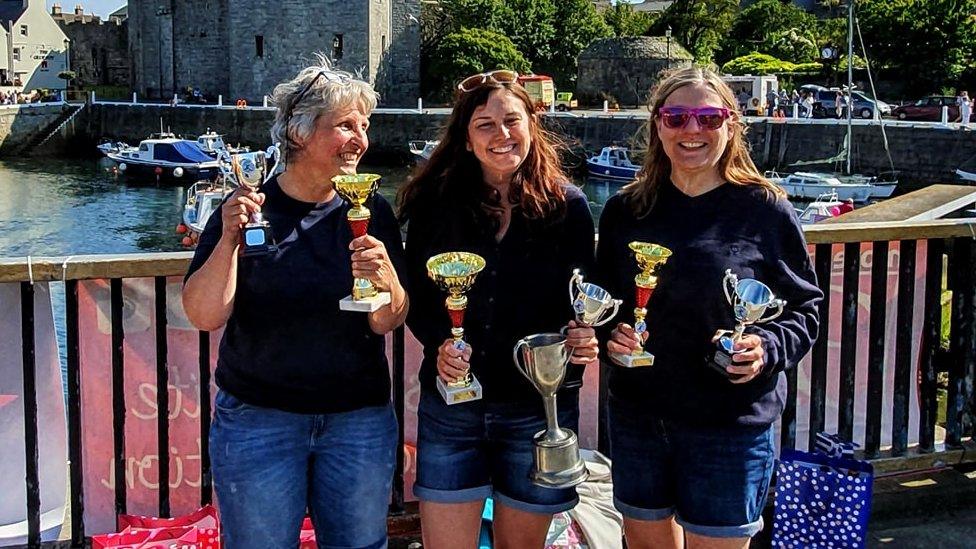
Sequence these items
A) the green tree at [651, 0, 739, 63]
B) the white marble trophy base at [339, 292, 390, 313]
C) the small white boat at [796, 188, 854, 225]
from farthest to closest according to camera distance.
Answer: the green tree at [651, 0, 739, 63]
the small white boat at [796, 188, 854, 225]
the white marble trophy base at [339, 292, 390, 313]

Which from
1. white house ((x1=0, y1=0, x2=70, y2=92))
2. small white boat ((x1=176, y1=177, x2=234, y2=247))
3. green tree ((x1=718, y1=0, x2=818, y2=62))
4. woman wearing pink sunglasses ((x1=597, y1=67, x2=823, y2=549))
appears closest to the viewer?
woman wearing pink sunglasses ((x1=597, y1=67, x2=823, y2=549))

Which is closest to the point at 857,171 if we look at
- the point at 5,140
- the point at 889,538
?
the point at 889,538

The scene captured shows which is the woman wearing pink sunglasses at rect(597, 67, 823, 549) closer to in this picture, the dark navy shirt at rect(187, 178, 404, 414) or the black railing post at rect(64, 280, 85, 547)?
the dark navy shirt at rect(187, 178, 404, 414)

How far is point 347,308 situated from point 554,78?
4737cm

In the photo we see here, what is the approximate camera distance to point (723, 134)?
8.25ft

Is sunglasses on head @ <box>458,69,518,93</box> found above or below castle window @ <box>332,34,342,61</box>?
below

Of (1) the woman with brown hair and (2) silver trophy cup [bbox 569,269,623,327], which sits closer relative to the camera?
(2) silver trophy cup [bbox 569,269,623,327]

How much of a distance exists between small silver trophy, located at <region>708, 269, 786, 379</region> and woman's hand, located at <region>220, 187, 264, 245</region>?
112 centimetres

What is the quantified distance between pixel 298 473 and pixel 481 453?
1.56ft

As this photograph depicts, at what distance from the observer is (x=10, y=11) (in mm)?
60250

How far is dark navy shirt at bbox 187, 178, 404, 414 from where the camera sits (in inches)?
93.2

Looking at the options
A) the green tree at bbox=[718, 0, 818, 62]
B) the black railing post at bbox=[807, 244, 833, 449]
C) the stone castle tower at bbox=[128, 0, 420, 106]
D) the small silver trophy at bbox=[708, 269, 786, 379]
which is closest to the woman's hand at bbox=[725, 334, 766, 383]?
the small silver trophy at bbox=[708, 269, 786, 379]

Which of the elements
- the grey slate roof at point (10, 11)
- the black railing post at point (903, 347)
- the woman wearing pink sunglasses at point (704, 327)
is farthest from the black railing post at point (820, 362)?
the grey slate roof at point (10, 11)

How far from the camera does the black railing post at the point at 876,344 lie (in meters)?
3.63
